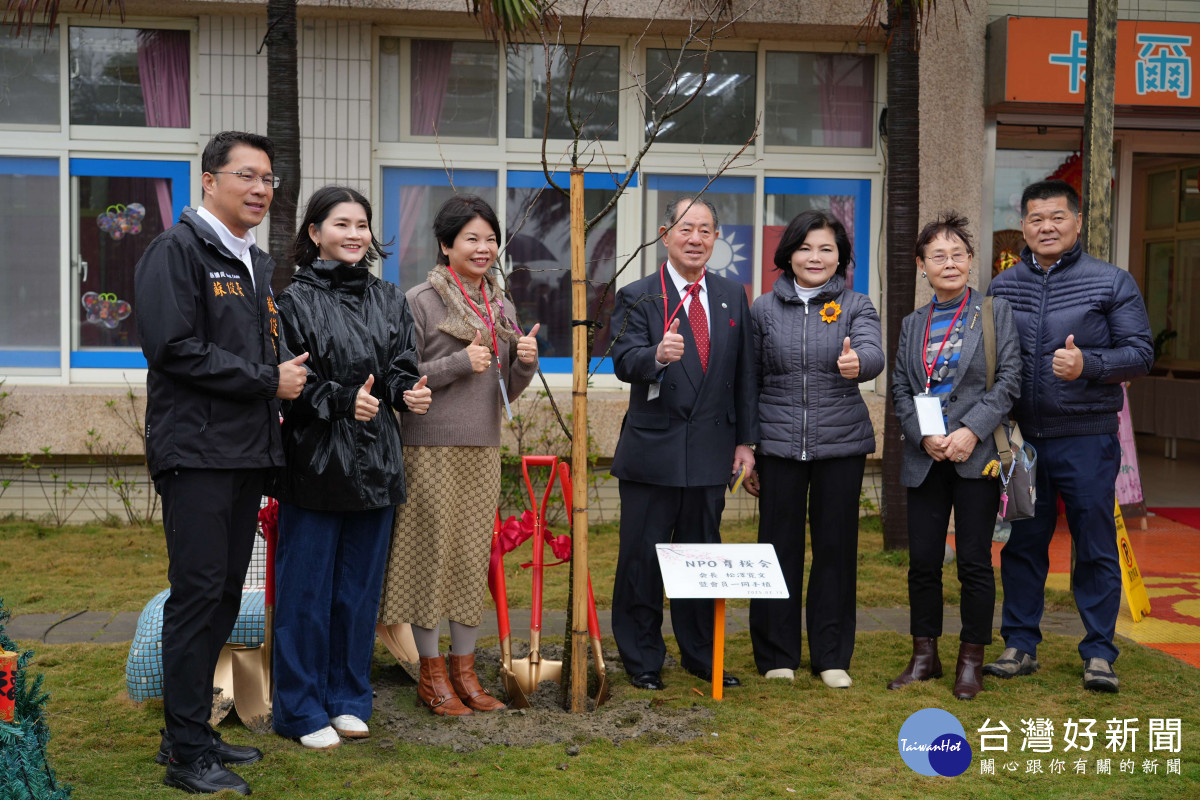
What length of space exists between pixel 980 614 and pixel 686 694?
4.18 feet

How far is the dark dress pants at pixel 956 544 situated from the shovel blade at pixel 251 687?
2671mm

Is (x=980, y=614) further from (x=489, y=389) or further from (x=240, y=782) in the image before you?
(x=240, y=782)

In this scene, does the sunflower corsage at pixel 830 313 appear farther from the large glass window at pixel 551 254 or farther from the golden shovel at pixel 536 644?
the large glass window at pixel 551 254

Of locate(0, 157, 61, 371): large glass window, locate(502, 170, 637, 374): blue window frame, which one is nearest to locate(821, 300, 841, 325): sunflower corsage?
locate(502, 170, 637, 374): blue window frame

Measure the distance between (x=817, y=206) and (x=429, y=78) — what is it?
10.2ft

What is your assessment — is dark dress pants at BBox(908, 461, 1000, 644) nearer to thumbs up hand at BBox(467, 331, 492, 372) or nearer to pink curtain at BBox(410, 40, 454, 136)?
thumbs up hand at BBox(467, 331, 492, 372)

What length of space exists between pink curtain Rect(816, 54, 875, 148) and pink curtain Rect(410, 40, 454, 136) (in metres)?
2.84

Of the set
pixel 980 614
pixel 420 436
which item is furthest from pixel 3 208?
pixel 980 614

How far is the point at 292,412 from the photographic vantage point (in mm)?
3764

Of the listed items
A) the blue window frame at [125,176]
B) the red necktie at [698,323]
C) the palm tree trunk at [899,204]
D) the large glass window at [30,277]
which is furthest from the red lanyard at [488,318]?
the large glass window at [30,277]

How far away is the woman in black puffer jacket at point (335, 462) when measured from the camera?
3.76 metres

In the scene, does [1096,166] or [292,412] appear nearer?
[292,412]

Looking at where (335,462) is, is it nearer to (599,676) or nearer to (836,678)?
(599,676)

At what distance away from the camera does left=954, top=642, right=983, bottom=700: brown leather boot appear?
446cm
